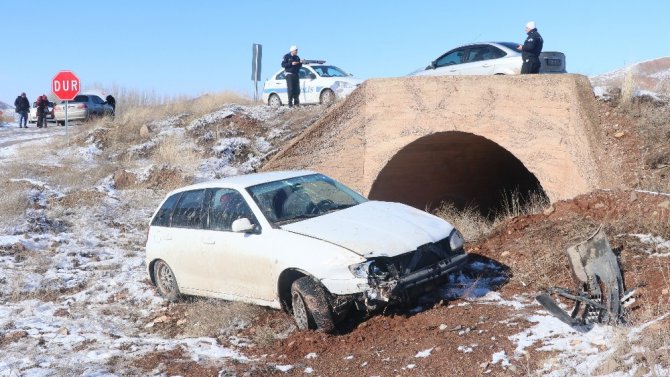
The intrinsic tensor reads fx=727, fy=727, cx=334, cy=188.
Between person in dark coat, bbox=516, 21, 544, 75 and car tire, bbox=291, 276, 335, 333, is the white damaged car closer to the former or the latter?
car tire, bbox=291, 276, 335, 333

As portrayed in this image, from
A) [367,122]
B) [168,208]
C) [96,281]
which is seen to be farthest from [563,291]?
[367,122]

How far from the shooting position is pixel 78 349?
718 cm

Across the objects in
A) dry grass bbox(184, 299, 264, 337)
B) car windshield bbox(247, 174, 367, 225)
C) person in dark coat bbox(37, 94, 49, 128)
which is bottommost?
dry grass bbox(184, 299, 264, 337)

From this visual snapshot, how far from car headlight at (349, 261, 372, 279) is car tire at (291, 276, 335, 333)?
367mm

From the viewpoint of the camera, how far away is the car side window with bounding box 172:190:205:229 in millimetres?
8059

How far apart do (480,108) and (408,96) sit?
1505 mm

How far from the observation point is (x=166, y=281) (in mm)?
8641

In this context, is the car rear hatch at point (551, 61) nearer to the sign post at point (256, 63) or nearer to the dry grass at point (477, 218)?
the dry grass at point (477, 218)

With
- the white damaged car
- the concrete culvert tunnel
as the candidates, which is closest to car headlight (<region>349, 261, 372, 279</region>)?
the white damaged car

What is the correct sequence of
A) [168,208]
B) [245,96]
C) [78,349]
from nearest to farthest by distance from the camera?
[78,349]
[168,208]
[245,96]

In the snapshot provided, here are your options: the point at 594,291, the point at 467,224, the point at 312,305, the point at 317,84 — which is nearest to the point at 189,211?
the point at 312,305

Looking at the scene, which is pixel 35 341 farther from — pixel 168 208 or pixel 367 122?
pixel 367 122

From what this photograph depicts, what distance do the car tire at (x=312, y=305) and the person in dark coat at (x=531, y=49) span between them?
8410mm

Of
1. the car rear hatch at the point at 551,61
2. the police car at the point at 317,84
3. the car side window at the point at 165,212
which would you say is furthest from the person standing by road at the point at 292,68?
the car side window at the point at 165,212
